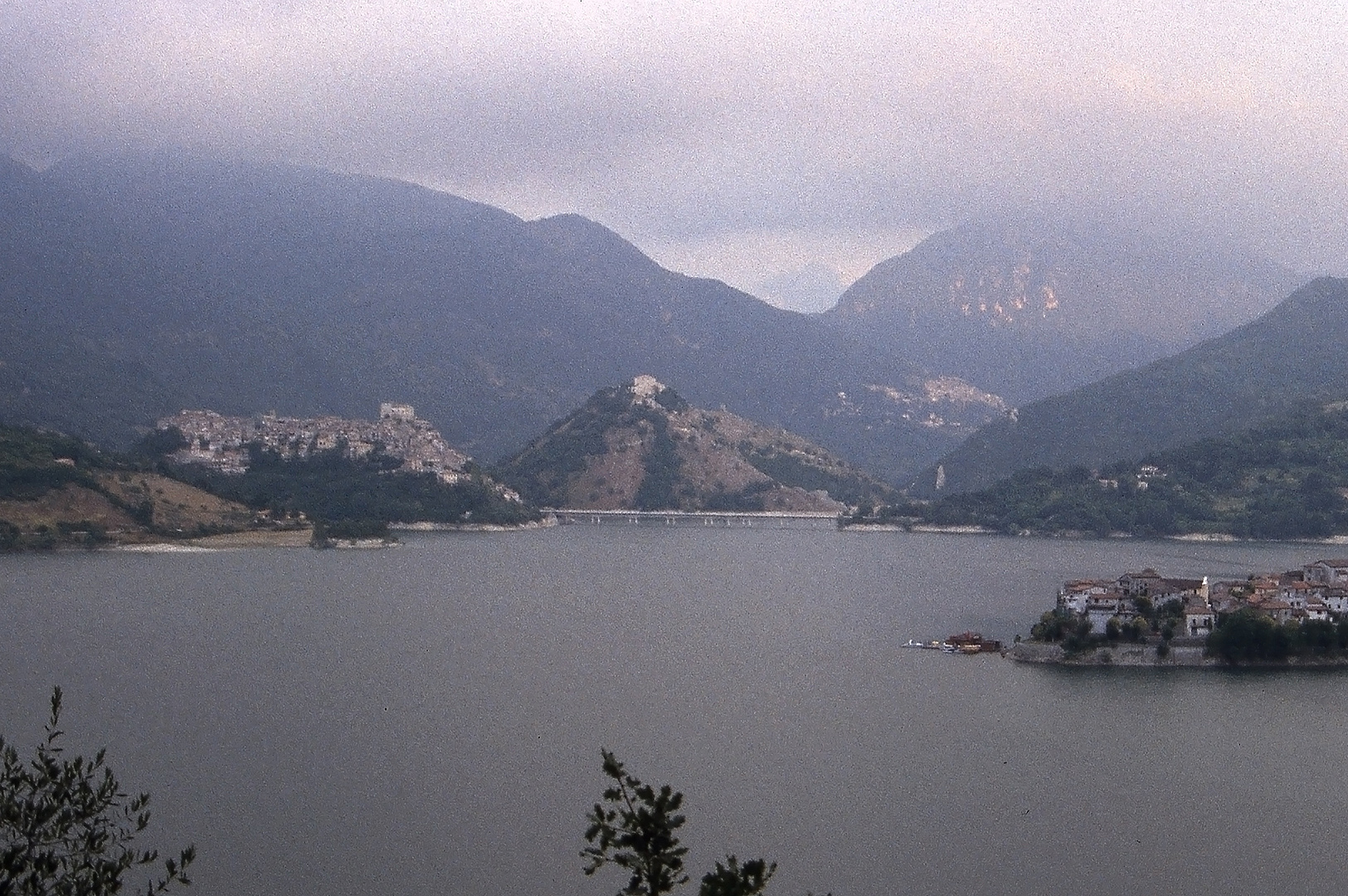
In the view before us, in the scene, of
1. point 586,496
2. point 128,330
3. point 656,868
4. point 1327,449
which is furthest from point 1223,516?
point 128,330

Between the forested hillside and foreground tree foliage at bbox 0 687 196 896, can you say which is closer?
foreground tree foliage at bbox 0 687 196 896

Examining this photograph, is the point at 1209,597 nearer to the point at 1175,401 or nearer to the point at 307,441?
the point at 307,441

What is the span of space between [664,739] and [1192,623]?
38.8 ft

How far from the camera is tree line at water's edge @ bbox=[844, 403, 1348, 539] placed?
2699 inches

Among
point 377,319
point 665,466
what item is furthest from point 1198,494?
point 377,319

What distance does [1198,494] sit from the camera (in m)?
74.3

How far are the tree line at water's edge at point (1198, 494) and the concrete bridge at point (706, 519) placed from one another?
12.9ft

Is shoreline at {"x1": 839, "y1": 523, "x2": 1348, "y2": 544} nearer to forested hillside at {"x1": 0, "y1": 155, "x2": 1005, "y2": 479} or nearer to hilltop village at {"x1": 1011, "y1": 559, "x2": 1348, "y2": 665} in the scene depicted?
hilltop village at {"x1": 1011, "y1": 559, "x2": 1348, "y2": 665}

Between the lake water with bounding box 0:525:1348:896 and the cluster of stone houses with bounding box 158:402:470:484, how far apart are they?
36.3 metres

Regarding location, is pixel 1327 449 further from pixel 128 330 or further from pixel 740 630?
pixel 128 330

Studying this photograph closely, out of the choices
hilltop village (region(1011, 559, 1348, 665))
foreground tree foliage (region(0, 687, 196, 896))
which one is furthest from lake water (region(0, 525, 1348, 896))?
foreground tree foliage (region(0, 687, 196, 896))

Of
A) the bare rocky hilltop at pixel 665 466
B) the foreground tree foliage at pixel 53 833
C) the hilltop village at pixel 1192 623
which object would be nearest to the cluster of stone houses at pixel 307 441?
the bare rocky hilltop at pixel 665 466

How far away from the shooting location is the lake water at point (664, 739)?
17.7 metres

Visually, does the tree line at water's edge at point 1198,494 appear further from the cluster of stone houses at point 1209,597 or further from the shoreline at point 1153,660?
the shoreline at point 1153,660
